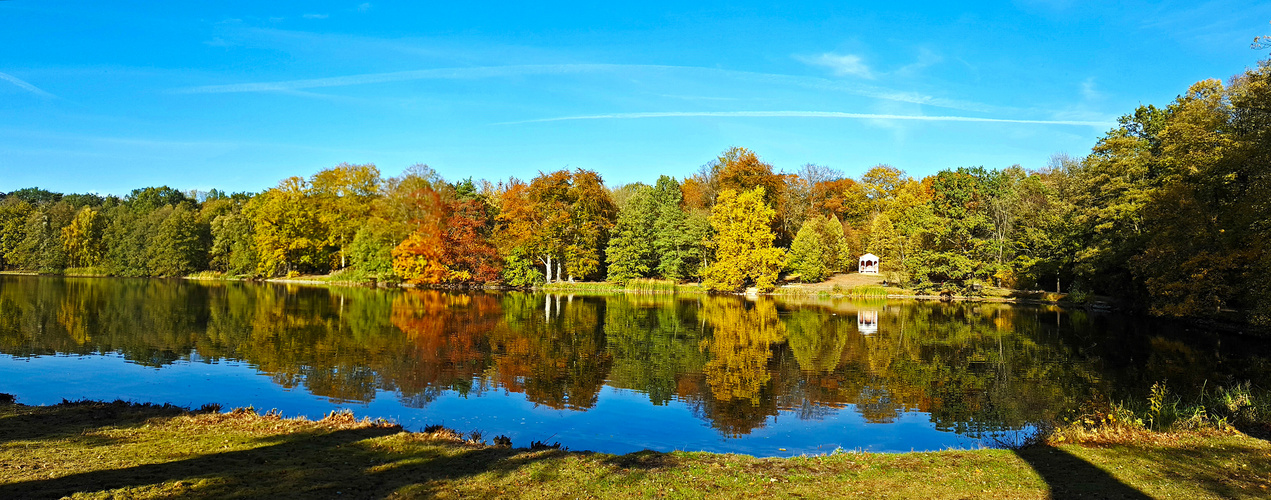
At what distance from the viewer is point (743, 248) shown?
49.7m

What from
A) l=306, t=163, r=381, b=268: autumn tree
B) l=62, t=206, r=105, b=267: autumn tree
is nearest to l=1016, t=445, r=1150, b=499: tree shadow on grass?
l=306, t=163, r=381, b=268: autumn tree

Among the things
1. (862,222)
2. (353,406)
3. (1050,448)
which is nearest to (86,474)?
(353,406)

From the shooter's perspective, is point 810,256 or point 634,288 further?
point 634,288

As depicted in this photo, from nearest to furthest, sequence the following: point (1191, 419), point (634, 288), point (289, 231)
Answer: point (1191, 419), point (634, 288), point (289, 231)

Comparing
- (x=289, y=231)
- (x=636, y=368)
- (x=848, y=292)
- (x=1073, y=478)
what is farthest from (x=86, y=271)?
(x=1073, y=478)

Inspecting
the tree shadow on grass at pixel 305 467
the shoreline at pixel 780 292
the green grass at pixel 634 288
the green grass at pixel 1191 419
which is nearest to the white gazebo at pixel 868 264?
the shoreline at pixel 780 292

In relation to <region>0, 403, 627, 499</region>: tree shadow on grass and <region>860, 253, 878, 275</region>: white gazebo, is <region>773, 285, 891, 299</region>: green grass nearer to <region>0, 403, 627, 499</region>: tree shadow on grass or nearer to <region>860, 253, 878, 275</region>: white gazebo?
<region>860, 253, 878, 275</region>: white gazebo

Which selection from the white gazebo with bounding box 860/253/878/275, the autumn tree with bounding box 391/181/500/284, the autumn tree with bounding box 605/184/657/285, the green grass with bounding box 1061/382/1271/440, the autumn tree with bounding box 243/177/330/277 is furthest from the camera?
the autumn tree with bounding box 243/177/330/277

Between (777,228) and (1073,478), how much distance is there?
5658cm

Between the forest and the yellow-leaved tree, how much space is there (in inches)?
5.7

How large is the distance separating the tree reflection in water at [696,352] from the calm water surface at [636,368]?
0.10 meters

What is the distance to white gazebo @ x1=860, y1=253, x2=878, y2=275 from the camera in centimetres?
5562

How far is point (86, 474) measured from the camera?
673 centimetres

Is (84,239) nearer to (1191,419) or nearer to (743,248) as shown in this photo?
(743,248)
